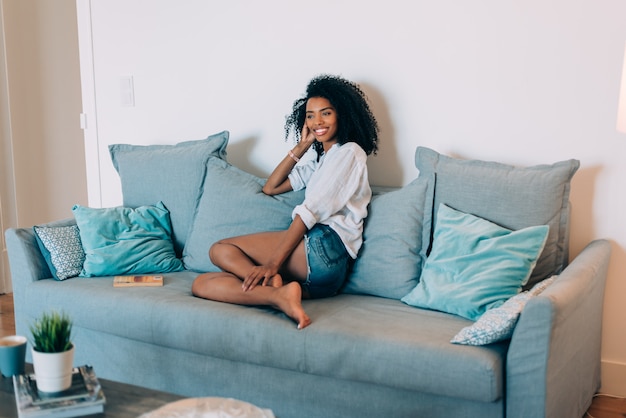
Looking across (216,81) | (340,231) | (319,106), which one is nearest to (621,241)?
(340,231)

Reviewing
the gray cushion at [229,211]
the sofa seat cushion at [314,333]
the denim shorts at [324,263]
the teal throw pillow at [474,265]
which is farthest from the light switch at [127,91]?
the teal throw pillow at [474,265]

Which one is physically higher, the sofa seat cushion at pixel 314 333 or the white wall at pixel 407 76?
the white wall at pixel 407 76

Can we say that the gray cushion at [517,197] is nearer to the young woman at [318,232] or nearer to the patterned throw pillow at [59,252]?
the young woman at [318,232]

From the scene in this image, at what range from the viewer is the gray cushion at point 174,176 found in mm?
3055

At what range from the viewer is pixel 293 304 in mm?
2264

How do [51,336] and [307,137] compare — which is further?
[307,137]

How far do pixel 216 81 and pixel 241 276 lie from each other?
1.16 meters

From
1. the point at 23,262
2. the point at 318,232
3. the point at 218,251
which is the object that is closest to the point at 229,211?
the point at 218,251

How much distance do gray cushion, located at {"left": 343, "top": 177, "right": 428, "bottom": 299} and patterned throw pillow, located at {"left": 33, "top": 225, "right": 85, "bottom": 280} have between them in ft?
3.85

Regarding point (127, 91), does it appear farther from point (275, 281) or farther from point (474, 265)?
point (474, 265)

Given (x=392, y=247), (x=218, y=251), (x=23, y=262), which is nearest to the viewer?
(x=392, y=247)

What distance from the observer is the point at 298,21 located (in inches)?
120

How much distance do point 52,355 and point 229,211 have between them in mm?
1293

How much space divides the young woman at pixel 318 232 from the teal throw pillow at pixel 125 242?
345 millimetres
